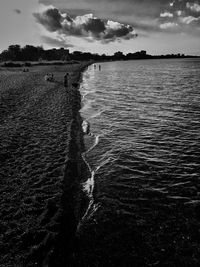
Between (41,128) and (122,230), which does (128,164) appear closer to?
(122,230)

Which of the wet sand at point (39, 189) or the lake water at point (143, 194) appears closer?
the wet sand at point (39, 189)

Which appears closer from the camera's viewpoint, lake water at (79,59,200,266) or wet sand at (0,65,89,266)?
wet sand at (0,65,89,266)

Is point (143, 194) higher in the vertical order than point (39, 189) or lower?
lower

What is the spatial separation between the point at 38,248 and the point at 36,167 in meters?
5.77

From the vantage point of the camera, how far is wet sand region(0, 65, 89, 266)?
25.3 feet

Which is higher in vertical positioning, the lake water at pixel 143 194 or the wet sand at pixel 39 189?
the wet sand at pixel 39 189

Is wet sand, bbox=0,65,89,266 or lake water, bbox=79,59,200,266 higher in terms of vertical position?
wet sand, bbox=0,65,89,266

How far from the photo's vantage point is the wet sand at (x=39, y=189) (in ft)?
25.3

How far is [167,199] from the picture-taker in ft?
35.9

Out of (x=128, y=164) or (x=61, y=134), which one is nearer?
(x=128, y=164)

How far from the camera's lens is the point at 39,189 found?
10.9 m

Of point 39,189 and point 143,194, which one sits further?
point 143,194

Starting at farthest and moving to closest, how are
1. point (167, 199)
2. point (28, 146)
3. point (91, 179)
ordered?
1. point (28, 146)
2. point (91, 179)
3. point (167, 199)

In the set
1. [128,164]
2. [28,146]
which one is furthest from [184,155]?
[28,146]
